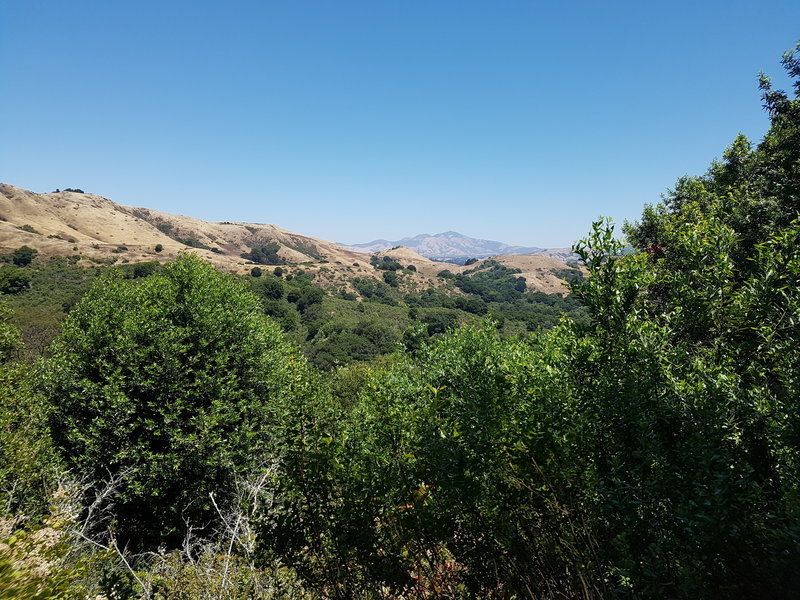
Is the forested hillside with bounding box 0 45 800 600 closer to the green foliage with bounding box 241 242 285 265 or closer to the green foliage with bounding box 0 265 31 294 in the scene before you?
the green foliage with bounding box 0 265 31 294

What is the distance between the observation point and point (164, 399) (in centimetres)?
1534

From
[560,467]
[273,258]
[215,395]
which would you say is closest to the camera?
[560,467]

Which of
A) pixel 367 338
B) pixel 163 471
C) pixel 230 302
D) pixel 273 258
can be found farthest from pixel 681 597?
pixel 273 258

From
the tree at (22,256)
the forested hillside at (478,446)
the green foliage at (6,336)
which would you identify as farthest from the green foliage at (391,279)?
the forested hillside at (478,446)

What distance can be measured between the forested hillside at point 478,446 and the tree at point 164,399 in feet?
0.34

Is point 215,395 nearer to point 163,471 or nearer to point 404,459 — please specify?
point 163,471

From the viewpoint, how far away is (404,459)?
8.62m

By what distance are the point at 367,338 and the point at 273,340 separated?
6426cm

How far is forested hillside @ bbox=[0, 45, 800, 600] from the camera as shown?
17.1ft

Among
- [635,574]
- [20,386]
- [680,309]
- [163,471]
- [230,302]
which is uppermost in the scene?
[680,309]

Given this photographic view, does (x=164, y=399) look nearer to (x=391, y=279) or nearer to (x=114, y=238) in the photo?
(x=391, y=279)

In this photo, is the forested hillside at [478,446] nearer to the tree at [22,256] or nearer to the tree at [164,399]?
the tree at [164,399]

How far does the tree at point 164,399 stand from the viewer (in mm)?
14398

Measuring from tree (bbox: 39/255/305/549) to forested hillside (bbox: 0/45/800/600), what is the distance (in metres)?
0.11
